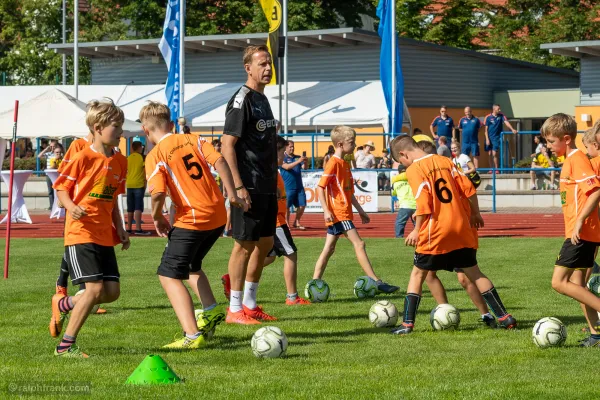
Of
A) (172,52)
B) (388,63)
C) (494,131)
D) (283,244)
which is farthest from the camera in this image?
(388,63)

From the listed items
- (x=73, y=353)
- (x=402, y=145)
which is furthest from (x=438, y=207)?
(x=73, y=353)

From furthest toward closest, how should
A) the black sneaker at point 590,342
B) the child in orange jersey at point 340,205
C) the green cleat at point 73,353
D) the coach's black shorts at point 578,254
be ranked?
the child in orange jersey at point 340,205 → the coach's black shorts at point 578,254 → the black sneaker at point 590,342 → the green cleat at point 73,353

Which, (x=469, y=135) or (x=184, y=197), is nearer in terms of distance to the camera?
(x=184, y=197)

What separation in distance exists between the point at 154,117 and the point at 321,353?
2.21 m

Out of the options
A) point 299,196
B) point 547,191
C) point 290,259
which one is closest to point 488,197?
point 547,191

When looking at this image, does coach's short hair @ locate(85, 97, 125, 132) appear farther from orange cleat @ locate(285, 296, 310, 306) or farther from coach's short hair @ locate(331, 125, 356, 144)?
coach's short hair @ locate(331, 125, 356, 144)

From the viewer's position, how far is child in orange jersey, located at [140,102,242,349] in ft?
26.3

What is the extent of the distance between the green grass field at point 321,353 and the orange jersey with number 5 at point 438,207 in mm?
755

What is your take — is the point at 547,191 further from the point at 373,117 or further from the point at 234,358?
the point at 234,358

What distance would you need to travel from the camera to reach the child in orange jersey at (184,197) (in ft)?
26.3

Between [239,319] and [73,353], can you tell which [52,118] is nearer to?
[239,319]

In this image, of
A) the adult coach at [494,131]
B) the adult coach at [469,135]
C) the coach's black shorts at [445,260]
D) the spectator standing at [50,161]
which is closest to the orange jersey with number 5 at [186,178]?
the coach's black shorts at [445,260]

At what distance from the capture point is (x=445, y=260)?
28.6 feet

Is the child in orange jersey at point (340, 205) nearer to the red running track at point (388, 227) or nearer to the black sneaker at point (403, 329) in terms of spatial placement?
the black sneaker at point (403, 329)
